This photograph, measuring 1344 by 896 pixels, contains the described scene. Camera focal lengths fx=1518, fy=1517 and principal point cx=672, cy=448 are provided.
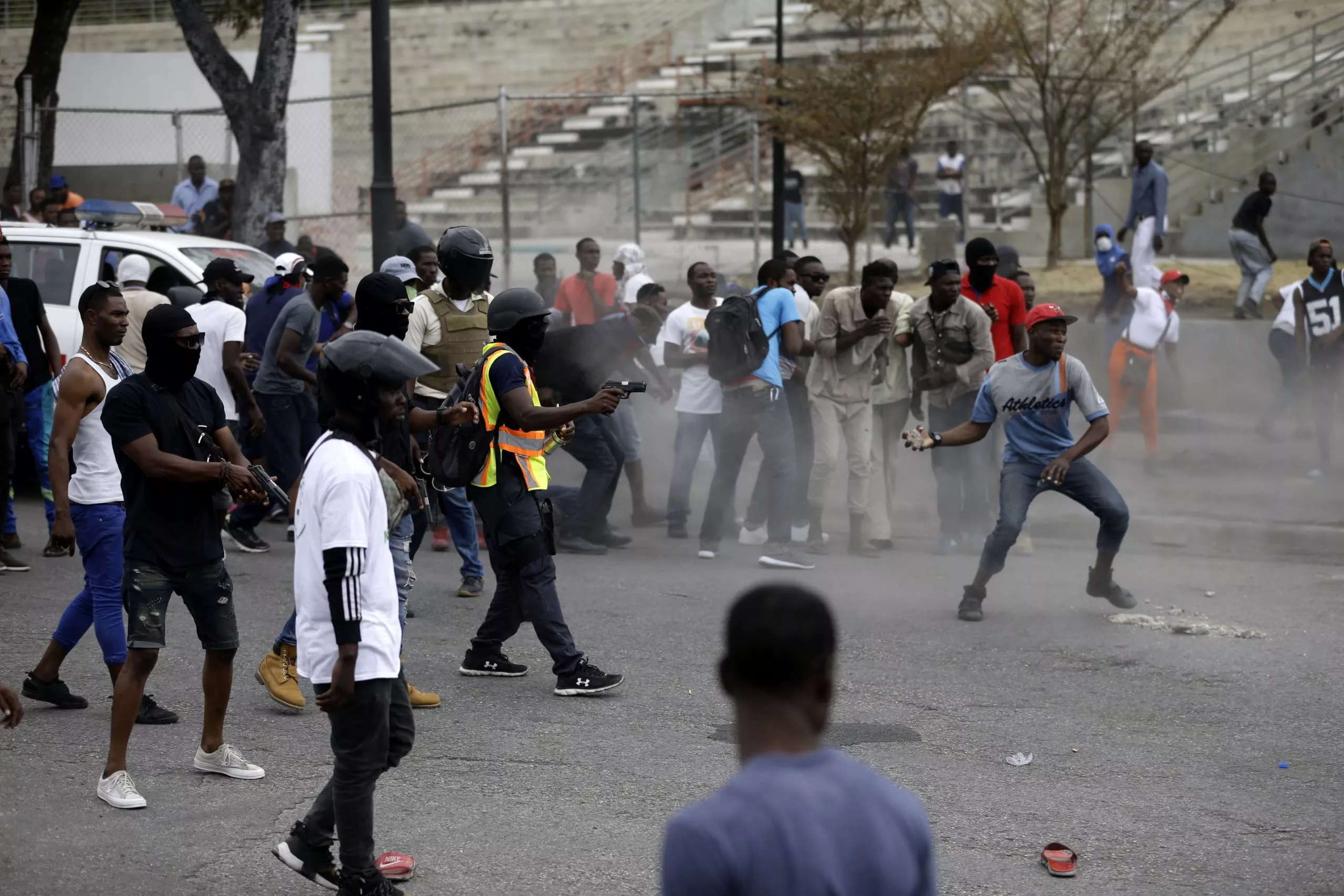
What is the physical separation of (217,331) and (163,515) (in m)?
4.00

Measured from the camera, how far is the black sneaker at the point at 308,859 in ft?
14.1

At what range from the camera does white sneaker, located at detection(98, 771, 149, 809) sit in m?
5.05

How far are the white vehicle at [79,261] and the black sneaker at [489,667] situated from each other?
4.74m

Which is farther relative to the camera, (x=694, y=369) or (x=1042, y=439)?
(x=694, y=369)

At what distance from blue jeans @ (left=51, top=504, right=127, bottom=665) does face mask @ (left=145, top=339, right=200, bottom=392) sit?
0.65 metres

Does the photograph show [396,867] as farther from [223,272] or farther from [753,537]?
[753,537]

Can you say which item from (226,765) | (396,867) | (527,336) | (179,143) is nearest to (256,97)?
(179,143)

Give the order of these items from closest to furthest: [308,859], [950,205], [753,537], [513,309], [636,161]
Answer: [308,859], [513,309], [753,537], [636,161], [950,205]

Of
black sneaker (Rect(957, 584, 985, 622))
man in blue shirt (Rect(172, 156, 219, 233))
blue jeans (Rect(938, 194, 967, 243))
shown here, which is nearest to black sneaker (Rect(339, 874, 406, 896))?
black sneaker (Rect(957, 584, 985, 622))

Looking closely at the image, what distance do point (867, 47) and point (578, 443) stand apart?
9.36 metres

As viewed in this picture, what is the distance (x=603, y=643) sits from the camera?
745 centimetres

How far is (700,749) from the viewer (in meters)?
5.80

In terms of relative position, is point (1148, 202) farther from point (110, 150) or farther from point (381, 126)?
point (110, 150)

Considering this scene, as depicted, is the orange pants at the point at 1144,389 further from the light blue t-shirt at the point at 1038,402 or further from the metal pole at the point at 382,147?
the metal pole at the point at 382,147
